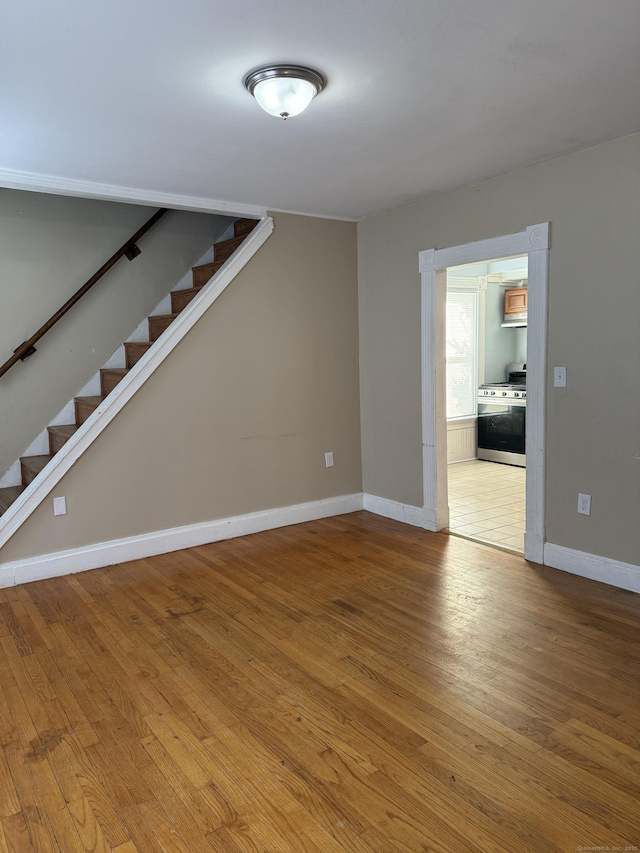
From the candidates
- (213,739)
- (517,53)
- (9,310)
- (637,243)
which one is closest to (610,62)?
(517,53)

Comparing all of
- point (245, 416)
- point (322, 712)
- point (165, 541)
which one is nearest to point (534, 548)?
point (322, 712)

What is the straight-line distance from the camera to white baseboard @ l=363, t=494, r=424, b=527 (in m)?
4.73

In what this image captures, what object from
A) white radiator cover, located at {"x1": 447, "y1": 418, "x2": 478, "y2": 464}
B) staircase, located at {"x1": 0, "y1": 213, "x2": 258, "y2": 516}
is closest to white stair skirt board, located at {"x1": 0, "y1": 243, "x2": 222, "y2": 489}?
staircase, located at {"x1": 0, "y1": 213, "x2": 258, "y2": 516}

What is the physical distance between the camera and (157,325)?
471cm

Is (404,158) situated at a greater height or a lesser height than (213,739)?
greater

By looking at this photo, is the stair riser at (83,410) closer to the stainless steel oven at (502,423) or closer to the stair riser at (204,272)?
the stair riser at (204,272)

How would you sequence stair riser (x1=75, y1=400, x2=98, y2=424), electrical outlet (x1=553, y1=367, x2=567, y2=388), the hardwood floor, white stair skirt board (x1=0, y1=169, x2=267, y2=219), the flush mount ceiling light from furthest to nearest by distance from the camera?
1. stair riser (x1=75, y1=400, x2=98, y2=424)
2. electrical outlet (x1=553, y1=367, x2=567, y2=388)
3. white stair skirt board (x1=0, y1=169, x2=267, y2=219)
4. the flush mount ceiling light
5. the hardwood floor

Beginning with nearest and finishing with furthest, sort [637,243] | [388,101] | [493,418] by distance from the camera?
[388,101], [637,243], [493,418]

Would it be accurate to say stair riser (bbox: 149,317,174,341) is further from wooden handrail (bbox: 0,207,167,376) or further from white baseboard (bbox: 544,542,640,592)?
white baseboard (bbox: 544,542,640,592)

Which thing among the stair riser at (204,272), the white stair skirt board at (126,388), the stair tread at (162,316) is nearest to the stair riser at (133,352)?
the stair tread at (162,316)

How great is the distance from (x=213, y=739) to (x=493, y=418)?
5.82 metres

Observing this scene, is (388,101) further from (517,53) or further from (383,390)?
(383,390)

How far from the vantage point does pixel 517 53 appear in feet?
7.29

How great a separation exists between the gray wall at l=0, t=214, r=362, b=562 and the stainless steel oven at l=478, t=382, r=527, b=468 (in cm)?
266
